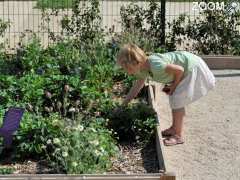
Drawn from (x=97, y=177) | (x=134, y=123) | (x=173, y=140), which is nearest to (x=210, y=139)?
(x=173, y=140)

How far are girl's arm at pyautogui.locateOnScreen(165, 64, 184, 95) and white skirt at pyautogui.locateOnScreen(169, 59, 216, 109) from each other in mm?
50

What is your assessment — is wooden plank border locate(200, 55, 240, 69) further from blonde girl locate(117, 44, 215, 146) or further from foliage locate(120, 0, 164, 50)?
blonde girl locate(117, 44, 215, 146)

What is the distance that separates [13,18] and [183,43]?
3.98 metres

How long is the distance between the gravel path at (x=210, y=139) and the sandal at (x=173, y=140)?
49 millimetres

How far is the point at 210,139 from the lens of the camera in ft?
22.3

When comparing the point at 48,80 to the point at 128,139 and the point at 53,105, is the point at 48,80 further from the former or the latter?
the point at 128,139

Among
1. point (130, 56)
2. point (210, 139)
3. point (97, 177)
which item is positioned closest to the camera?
point (97, 177)

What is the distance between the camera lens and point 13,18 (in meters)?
12.8

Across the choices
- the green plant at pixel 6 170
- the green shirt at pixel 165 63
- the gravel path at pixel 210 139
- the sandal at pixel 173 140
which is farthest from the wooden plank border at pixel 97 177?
the green shirt at pixel 165 63

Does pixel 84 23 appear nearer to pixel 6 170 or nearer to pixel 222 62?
pixel 222 62

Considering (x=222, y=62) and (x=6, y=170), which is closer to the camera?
(x=6, y=170)

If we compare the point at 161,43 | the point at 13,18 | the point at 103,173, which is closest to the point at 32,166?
the point at 103,173

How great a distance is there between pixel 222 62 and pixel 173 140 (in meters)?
3.14

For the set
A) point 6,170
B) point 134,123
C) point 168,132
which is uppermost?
point 134,123
